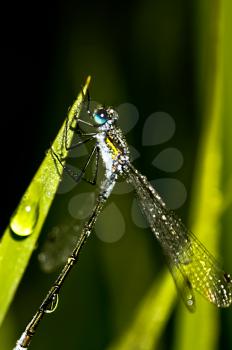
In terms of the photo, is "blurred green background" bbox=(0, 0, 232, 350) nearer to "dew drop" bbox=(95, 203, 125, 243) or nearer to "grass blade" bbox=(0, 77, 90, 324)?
"dew drop" bbox=(95, 203, 125, 243)

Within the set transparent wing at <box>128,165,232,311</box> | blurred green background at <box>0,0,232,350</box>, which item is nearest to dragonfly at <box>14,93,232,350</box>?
transparent wing at <box>128,165,232,311</box>

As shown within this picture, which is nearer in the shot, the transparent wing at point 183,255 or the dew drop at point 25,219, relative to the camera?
the dew drop at point 25,219

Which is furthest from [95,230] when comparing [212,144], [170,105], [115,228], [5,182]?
[212,144]

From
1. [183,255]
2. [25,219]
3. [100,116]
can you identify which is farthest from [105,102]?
[25,219]

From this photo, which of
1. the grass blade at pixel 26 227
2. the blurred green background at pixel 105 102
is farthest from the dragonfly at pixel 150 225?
the grass blade at pixel 26 227

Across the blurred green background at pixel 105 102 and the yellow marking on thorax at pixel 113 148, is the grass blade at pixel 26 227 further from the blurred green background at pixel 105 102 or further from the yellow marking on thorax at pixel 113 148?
the yellow marking on thorax at pixel 113 148

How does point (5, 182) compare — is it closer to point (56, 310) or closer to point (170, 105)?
point (56, 310)
